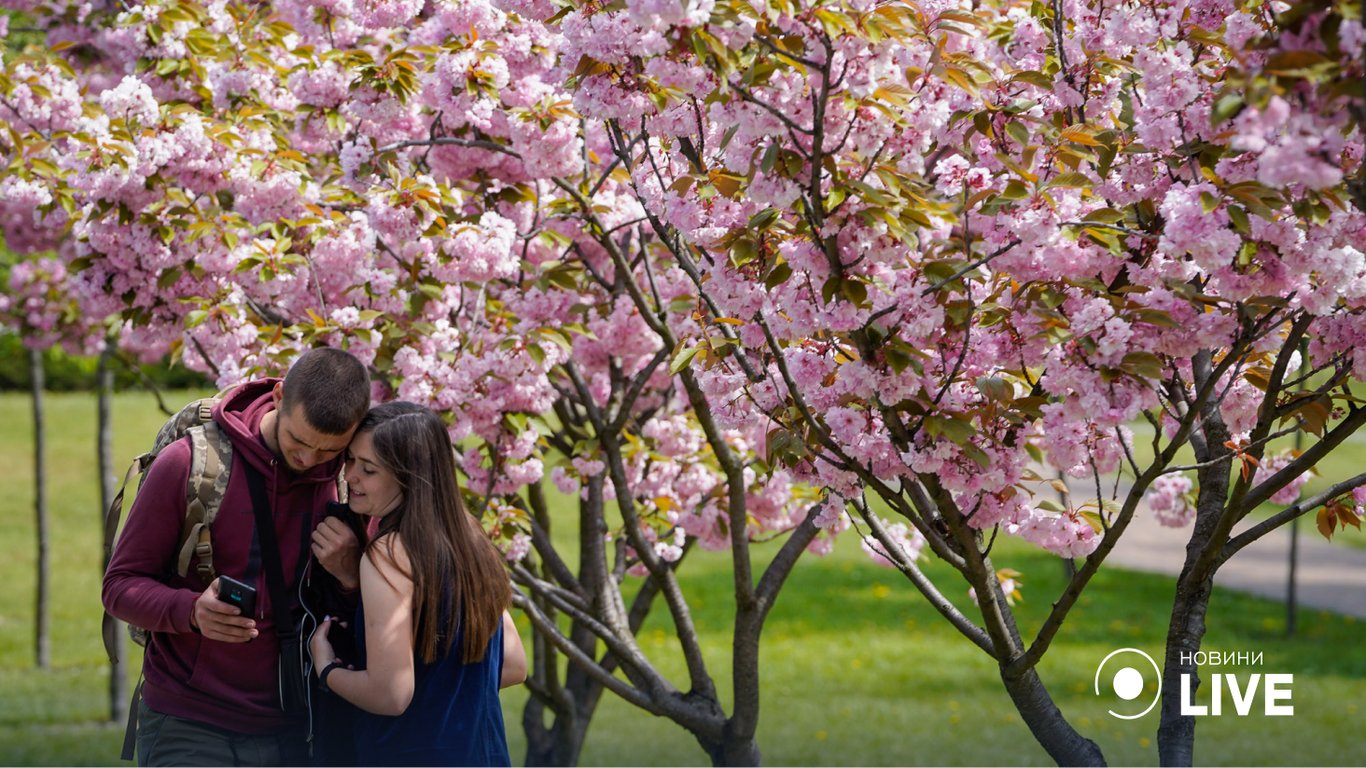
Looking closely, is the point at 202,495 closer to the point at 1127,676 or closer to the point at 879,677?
the point at 879,677

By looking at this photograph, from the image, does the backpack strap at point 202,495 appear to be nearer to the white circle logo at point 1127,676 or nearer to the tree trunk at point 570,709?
the tree trunk at point 570,709

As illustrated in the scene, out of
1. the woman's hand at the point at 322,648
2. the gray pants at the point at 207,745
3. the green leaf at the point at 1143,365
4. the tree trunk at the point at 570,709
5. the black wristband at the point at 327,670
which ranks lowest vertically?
the tree trunk at the point at 570,709

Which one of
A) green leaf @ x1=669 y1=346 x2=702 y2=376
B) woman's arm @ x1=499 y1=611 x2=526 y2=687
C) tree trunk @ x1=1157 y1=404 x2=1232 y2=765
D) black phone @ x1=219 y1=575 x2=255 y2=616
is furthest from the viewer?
tree trunk @ x1=1157 y1=404 x2=1232 y2=765

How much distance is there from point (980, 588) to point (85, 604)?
13.2 metres

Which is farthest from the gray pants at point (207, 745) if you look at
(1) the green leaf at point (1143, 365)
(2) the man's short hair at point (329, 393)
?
(1) the green leaf at point (1143, 365)

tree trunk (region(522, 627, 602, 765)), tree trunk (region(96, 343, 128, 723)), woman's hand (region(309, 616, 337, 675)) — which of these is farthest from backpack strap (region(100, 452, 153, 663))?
tree trunk (region(96, 343, 128, 723))

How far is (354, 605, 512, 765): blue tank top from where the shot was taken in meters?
2.80

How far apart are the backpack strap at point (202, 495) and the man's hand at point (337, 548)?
268mm

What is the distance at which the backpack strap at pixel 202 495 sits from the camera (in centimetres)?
302

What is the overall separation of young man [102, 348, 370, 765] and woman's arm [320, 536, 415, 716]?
219 millimetres

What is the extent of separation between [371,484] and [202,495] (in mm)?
450

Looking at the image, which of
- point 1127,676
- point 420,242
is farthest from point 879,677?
point 420,242

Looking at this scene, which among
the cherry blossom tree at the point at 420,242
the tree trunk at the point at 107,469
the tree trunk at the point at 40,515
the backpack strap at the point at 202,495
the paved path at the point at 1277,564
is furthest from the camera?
the paved path at the point at 1277,564

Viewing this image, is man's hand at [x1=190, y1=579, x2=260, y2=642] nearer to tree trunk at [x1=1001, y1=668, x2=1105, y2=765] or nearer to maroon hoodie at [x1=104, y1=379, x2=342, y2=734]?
maroon hoodie at [x1=104, y1=379, x2=342, y2=734]
